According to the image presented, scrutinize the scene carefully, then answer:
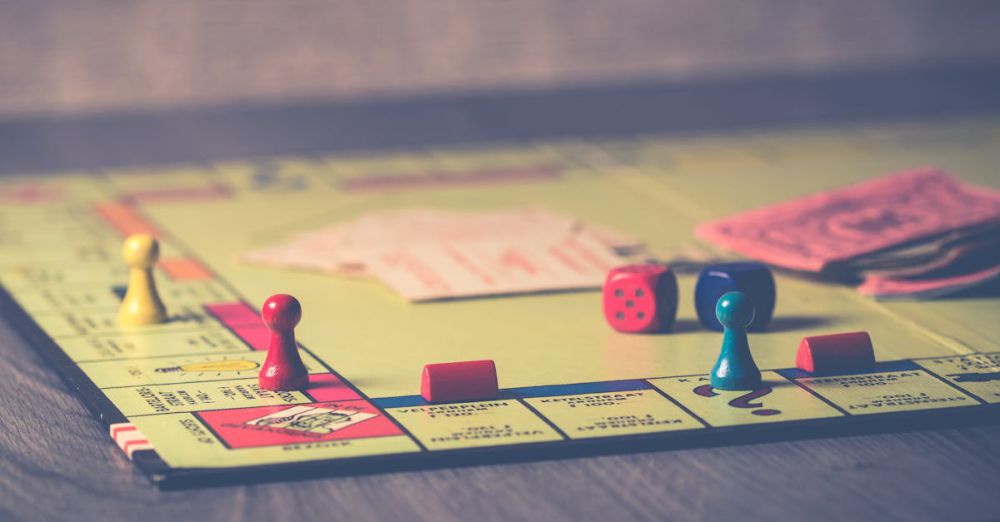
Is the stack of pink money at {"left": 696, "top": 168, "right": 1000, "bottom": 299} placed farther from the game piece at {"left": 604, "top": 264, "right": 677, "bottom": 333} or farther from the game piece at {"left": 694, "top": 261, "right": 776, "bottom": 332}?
the game piece at {"left": 604, "top": 264, "right": 677, "bottom": 333}

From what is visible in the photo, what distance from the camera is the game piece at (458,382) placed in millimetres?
1983

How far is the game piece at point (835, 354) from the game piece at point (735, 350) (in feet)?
0.31

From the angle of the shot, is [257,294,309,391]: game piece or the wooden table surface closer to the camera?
the wooden table surface

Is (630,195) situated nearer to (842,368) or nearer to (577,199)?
(577,199)

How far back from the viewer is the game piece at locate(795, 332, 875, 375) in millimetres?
2105

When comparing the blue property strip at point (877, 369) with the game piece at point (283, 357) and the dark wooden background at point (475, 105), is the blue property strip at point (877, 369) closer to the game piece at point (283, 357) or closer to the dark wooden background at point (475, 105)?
the dark wooden background at point (475, 105)

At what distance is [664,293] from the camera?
2311mm

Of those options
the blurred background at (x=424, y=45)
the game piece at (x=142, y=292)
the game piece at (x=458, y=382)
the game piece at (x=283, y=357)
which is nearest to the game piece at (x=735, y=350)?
the game piece at (x=458, y=382)

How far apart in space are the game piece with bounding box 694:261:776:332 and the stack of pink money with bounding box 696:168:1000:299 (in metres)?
0.28

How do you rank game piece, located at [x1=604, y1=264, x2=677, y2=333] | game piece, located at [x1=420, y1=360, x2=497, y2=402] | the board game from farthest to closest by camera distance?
game piece, located at [x1=604, y1=264, x2=677, y2=333]
game piece, located at [x1=420, y1=360, x2=497, y2=402]
the board game

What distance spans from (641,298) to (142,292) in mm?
751

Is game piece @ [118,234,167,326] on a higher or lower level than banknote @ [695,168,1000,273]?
lower

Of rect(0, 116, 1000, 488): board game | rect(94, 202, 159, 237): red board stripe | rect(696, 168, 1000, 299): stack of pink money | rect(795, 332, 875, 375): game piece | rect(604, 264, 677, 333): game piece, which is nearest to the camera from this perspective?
rect(0, 116, 1000, 488): board game

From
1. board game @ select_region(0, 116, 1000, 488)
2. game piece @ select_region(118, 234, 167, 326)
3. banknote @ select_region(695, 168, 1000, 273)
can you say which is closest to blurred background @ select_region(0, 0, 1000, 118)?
board game @ select_region(0, 116, 1000, 488)
